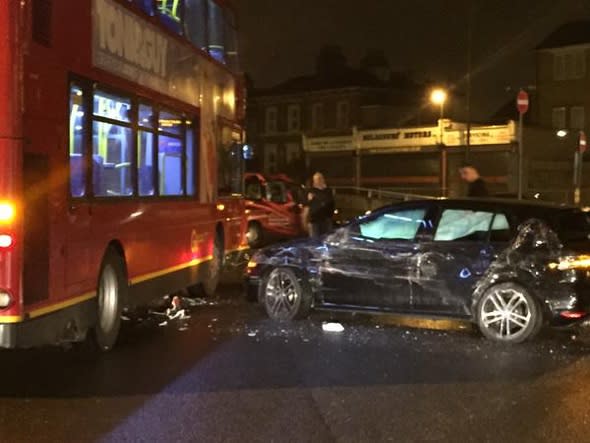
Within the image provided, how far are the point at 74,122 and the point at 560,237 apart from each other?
497 centimetres

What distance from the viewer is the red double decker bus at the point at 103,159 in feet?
20.8

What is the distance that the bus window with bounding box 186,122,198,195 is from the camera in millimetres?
11188

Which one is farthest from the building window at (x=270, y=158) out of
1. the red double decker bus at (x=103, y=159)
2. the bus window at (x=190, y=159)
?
the bus window at (x=190, y=159)

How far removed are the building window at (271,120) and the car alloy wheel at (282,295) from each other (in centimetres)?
5094

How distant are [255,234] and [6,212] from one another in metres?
17.8

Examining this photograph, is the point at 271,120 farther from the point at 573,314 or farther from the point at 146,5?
the point at 573,314

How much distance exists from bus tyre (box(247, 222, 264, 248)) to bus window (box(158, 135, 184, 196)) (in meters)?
12.9

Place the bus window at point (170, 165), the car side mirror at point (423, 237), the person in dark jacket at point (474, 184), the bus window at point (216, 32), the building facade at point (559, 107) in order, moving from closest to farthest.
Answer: the car side mirror at point (423, 237)
the bus window at point (170, 165)
the bus window at point (216, 32)
the person in dark jacket at point (474, 184)
the building facade at point (559, 107)

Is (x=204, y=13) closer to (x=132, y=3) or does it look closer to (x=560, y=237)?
(x=132, y=3)

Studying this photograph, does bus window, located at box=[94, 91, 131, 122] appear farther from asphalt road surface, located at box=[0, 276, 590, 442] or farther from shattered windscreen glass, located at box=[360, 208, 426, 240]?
shattered windscreen glass, located at box=[360, 208, 426, 240]

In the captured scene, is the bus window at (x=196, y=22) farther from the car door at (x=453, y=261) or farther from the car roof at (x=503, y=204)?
the car door at (x=453, y=261)

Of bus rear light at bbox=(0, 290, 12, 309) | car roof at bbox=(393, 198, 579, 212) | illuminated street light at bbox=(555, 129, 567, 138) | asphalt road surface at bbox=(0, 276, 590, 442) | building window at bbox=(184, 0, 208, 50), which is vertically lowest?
asphalt road surface at bbox=(0, 276, 590, 442)

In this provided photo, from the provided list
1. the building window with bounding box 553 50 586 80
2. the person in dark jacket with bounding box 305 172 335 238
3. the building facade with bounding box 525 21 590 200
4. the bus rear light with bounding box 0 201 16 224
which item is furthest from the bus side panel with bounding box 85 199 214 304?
the building window with bounding box 553 50 586 80

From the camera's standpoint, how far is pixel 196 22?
1143 cm
